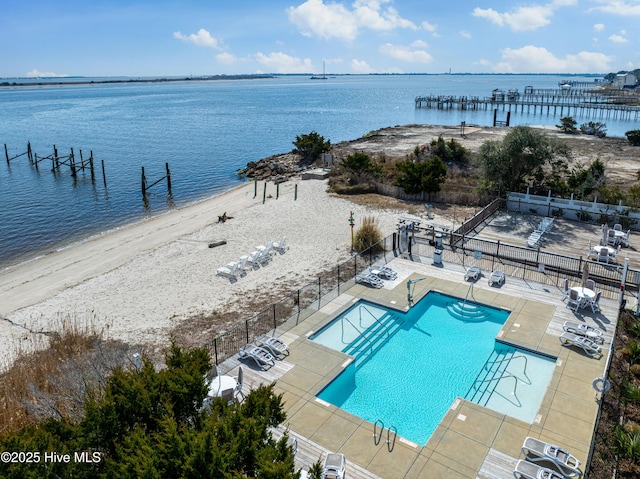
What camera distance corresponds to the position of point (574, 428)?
36.7 ft

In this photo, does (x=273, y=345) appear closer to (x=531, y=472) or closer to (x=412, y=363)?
(x=412, y=363)

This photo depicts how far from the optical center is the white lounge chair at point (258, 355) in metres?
13.7

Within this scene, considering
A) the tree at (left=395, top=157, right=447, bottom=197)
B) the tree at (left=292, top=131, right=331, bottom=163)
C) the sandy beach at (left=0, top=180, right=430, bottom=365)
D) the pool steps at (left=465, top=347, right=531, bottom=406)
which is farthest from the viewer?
the tree at (left=292, top=131, right=331, bottom=163)

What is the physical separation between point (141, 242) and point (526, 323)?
71.7 ft

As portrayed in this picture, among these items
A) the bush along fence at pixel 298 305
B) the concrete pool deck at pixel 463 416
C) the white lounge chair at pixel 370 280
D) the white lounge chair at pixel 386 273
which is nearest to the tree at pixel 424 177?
the bush along fence at pixel 298 305

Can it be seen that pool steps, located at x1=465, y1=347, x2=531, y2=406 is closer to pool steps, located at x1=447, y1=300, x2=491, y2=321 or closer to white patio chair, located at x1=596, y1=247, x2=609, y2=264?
pool steps, located at x1=447, y1=300, x2=491, y2=321

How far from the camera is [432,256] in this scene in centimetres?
2161

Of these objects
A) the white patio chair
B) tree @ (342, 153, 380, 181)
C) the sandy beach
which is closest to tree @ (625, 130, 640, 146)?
tree @ (342, 153, 380, 181)

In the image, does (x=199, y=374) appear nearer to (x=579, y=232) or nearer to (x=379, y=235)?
(x=379, y=235)

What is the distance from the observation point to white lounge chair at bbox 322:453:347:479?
9383 mm

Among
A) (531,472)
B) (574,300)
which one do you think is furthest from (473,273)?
(531,472)

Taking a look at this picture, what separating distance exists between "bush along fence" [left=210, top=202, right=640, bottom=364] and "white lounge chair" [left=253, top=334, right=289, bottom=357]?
68 cm

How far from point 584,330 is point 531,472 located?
6639 mm

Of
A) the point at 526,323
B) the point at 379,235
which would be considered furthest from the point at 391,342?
the point at 379,235
